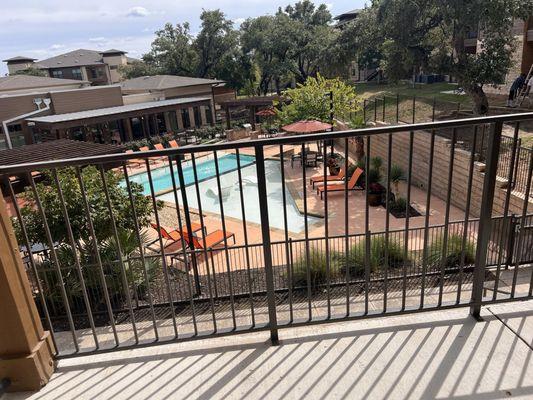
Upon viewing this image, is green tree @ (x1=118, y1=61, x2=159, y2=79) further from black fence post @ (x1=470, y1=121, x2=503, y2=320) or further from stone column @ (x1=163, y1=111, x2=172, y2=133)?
black fence post @ (x1=470, y1=121, x2=503, y2=320)

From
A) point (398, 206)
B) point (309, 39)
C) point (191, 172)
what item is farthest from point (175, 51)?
point (398, 206)

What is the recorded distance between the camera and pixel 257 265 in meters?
6.31

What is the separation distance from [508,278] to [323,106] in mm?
12849

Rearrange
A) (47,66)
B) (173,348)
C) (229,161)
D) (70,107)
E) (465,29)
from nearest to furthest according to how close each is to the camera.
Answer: (173,348) < (465,29) < (229,161) < (70,107) < (47,66)

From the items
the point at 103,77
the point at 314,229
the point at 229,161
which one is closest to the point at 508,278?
the point at 314,229

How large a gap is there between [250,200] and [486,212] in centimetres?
1121

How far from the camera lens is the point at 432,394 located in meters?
1.84

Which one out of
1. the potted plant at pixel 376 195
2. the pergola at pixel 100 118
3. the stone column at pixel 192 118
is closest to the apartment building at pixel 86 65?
the stone column at pixel 192 118

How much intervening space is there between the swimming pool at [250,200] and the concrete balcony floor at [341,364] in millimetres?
6851

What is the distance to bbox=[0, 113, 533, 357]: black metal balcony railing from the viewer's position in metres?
2.04

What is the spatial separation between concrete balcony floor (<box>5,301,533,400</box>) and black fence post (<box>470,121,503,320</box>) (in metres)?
0.15

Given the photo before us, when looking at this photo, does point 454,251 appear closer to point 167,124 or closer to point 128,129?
point 128,129

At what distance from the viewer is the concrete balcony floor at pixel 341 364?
1.91 meters

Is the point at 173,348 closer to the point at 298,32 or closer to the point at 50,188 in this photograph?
the point at 50,188
